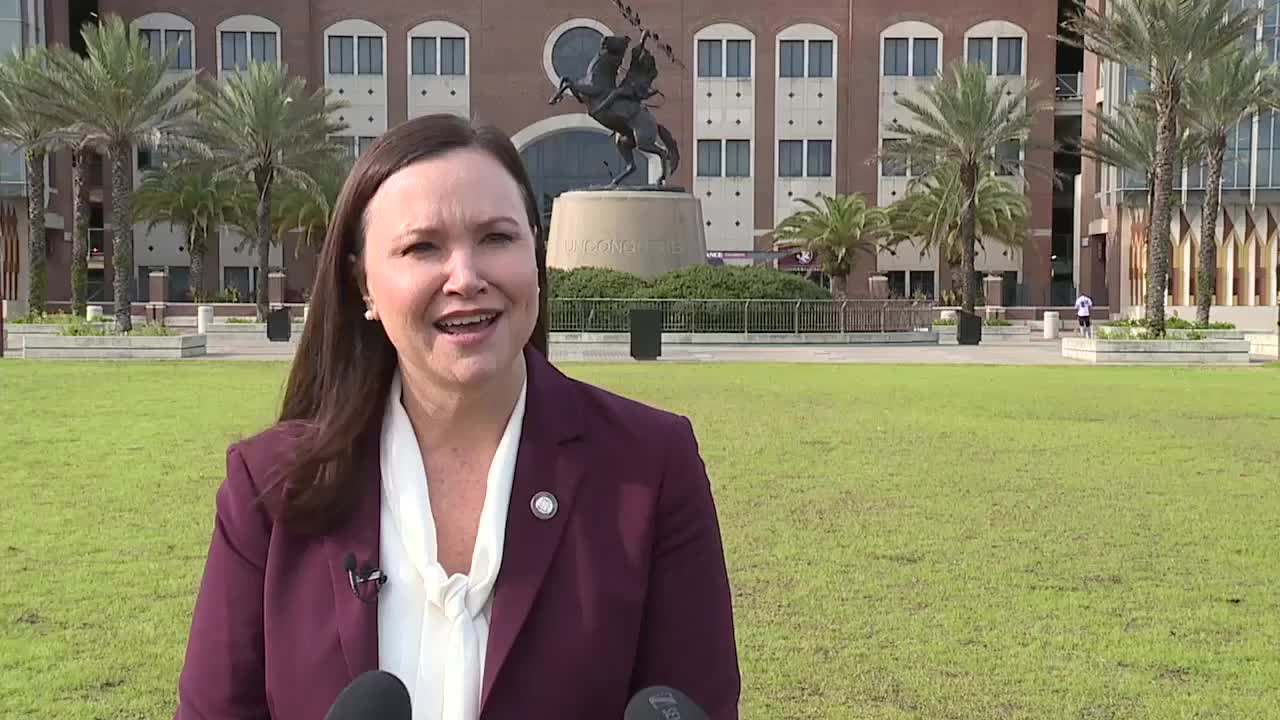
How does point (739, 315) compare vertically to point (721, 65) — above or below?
below

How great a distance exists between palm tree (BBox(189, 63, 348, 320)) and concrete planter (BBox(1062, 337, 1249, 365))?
108 ft

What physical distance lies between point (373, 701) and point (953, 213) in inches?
2297

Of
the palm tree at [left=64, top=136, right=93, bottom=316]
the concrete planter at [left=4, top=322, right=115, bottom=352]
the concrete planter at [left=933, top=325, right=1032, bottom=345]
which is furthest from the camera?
the concrete planter at [left=933, top=325, right=1032, bottom=345]

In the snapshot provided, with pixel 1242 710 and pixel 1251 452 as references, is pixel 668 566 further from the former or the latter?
pixel 1251 452

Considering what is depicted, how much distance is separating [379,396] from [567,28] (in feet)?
236

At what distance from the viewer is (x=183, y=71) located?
236 ft

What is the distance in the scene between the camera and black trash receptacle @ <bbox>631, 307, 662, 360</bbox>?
102 feet

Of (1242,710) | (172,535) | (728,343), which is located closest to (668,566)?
(1242,710)

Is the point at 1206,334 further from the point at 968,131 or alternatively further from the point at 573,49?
the point at 573,49

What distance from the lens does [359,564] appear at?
2363 mm

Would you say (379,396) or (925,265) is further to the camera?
(925,265)

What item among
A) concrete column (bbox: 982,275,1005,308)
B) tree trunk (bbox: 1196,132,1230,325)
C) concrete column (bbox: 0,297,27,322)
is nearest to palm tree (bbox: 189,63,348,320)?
concrete column (bbox: 0,297,27,322)

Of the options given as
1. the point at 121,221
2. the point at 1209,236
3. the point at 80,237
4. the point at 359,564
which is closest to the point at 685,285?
the point at 121,221

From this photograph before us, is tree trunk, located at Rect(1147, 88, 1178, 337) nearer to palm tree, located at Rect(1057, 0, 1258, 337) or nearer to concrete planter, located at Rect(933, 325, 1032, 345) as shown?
palm tree, located at Rect(1057, 0, 1258, 337)
